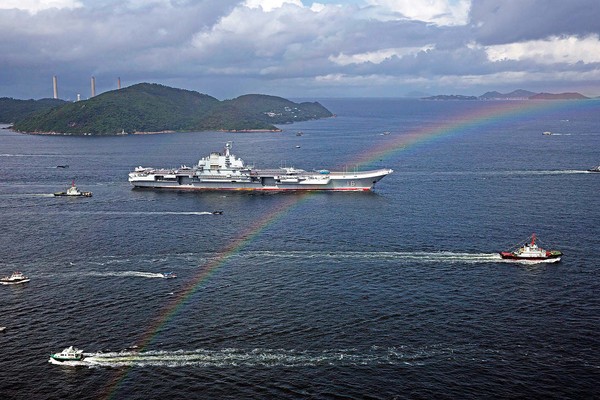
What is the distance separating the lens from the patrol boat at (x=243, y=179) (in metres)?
174

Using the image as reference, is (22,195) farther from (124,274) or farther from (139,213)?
(124,274)

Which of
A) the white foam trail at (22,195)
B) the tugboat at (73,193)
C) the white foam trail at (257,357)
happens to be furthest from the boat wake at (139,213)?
the white foam trail at (257,357)

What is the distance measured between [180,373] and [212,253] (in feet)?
141

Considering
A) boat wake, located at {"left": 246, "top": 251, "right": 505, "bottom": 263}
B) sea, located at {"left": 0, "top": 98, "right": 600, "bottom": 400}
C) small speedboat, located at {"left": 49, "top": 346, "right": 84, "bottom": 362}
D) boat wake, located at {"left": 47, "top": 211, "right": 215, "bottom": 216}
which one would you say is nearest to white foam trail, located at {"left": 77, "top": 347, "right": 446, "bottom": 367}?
sea, located at {"left": 0, "top": 98, "right": 600, "bottom": 400}

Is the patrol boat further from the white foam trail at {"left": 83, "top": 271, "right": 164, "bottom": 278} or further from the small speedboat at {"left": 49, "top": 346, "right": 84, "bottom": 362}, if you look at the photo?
the small speedboat at {"left": 49, "top": 346, "right": 84, "bottom": 362}

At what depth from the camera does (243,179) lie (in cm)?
17938

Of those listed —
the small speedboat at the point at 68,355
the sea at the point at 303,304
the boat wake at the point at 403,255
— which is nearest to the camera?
the sea at the point at 303,304

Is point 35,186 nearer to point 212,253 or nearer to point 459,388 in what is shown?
point 212,253

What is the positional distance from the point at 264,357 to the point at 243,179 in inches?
4641

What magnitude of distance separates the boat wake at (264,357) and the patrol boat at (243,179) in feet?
359

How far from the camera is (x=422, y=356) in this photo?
64625 millimetres

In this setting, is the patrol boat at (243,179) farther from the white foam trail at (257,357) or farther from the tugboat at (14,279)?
the white foam trail at (257,357)

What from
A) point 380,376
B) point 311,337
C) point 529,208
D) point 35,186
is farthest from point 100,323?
point 35,186

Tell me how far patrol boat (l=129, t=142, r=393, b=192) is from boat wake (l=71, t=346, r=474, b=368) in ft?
359
